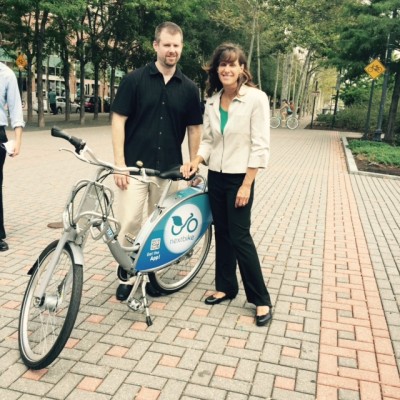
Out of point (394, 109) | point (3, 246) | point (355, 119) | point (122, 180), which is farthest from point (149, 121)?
point (355, 119)

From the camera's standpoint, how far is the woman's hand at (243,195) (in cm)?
330

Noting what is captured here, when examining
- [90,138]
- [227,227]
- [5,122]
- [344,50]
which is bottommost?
[90,138]

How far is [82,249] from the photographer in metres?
2.93

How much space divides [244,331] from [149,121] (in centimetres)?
170

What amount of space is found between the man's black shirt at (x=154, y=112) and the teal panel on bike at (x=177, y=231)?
377 mm

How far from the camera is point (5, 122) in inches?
186

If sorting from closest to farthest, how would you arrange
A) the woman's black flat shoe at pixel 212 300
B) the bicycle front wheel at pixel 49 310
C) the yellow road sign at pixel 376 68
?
the bicycle front wheel at pixel 49 310, the woman's black flat shoe at pixel 212 300, the yellow road sign at pixel 376 68

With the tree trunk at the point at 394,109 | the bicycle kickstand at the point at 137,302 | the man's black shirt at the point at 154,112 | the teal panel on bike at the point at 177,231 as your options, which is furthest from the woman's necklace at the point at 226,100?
the tree trunk at the point at 394,109

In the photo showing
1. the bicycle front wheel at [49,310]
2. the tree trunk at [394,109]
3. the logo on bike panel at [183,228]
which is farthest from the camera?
the tree trunk at [394,109]

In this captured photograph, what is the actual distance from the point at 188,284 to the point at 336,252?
2.00m

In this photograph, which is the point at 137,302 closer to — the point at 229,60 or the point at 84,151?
the point at 84,151

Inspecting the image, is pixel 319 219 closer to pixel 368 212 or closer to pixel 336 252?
pixel 368 212

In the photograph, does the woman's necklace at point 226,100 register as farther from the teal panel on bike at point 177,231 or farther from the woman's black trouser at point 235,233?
the teal panel on bike at point 177,231

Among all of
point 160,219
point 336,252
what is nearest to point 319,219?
point 336,252
